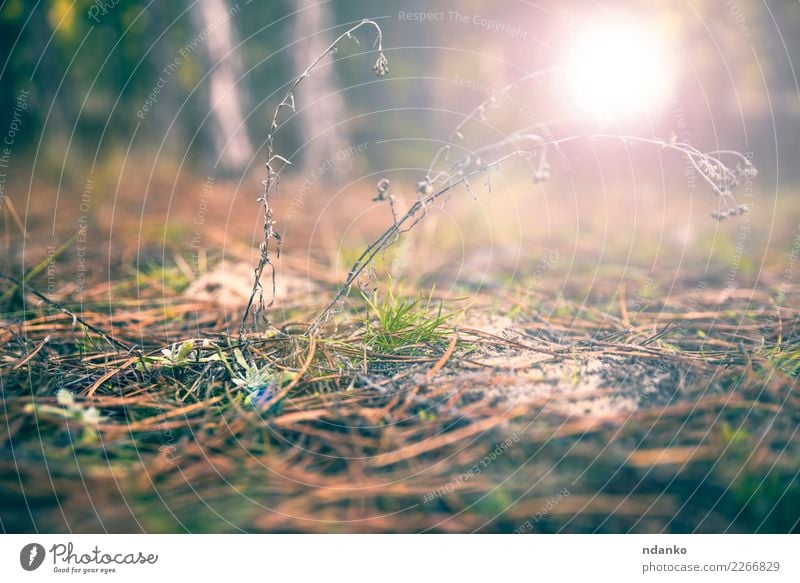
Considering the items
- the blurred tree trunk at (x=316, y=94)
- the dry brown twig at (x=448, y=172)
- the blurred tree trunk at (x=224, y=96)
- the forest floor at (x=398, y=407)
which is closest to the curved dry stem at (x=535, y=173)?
the dry brown twig at (x=448, y=172)

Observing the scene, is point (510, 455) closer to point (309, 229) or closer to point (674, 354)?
point (674, 354)

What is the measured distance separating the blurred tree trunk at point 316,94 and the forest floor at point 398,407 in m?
2.45

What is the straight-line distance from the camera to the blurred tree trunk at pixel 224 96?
165 inches

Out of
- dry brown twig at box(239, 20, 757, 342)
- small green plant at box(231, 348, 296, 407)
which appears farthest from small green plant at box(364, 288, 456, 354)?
small green plant at box(231, 348, 296, 407)

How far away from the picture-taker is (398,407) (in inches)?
61.2

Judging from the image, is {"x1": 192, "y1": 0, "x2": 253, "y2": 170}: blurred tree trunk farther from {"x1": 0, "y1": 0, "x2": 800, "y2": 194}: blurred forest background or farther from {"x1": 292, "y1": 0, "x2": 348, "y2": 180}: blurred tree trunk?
{"x1": 292, "y1": 0, "x2": 348, "y2": 180}: blurred tree trunk

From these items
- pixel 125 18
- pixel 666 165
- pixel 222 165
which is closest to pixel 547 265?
pixel 222 165

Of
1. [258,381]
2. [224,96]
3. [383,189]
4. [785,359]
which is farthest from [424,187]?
[224,96]

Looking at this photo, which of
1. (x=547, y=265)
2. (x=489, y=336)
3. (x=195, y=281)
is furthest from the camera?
(x=547, y=265)

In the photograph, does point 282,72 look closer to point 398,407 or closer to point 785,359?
point 398,407

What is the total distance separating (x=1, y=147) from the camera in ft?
17.6

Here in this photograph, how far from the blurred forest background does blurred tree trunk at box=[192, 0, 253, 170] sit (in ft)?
0.04

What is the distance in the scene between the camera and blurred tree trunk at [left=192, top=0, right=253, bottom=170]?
4.18 meters

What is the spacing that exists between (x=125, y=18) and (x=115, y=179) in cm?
185
